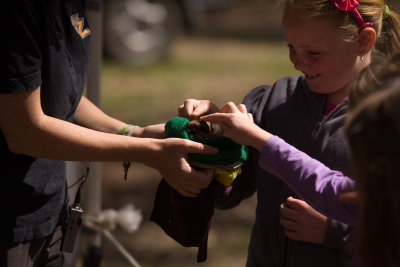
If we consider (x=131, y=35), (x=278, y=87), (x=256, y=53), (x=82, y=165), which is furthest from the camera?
(x=256, y=53)

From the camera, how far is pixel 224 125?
1.91 meters

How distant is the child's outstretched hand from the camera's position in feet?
5.92

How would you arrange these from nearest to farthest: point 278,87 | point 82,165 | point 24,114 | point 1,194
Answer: point 24,114 → point 1,194 → point 278,87 → point 82,165

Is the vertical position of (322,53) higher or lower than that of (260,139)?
higher

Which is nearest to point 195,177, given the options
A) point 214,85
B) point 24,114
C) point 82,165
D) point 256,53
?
point 24,114

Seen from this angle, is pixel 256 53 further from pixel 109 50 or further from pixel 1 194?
pixel 1 194

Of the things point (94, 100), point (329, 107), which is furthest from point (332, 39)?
point (94, 100)

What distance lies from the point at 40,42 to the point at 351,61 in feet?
3.20

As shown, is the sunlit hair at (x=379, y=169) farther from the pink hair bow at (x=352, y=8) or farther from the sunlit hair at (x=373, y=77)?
the pink hair bow at (x=352, y=8)

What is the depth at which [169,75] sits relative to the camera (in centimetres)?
785

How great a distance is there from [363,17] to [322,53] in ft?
0.61

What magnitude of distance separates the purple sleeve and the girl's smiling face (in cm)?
36

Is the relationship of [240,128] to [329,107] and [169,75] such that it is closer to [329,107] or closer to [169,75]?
[329,107]

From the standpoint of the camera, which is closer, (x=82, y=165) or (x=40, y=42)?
(x=40, y=42)
